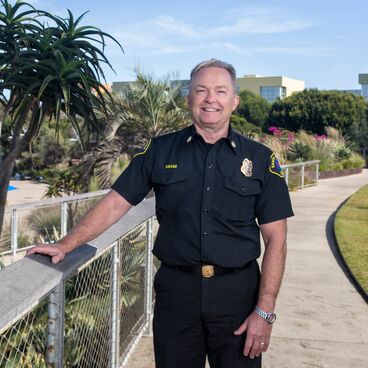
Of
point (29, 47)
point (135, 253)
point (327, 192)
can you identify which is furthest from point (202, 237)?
point (327, 192)

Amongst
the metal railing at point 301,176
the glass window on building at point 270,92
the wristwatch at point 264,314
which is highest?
the glass window on building at point 270,92

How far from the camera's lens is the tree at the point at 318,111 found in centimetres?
4900

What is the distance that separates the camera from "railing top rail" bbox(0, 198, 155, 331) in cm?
162

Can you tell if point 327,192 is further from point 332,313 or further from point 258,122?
point 258,122

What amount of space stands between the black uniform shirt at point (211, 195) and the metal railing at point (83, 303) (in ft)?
1.22

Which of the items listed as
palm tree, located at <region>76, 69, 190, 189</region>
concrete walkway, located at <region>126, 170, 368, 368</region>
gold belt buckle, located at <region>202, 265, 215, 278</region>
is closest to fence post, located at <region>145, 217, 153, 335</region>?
concrete walkway, located at <region>126, 170, 368, 368</region>

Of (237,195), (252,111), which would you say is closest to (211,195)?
→ (237,195)

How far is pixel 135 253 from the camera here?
446 centimetres

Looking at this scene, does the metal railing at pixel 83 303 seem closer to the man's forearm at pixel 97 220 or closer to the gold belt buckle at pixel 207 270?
the man's forearm at pixel 97 220

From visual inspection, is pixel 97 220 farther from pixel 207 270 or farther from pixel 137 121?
pixel 137 121

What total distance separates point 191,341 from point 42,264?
0.87m

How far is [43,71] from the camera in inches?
206

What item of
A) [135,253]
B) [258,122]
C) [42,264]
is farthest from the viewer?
[258,122]

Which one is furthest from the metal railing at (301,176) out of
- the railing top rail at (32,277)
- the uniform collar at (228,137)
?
the railing top rail at (32,277)
